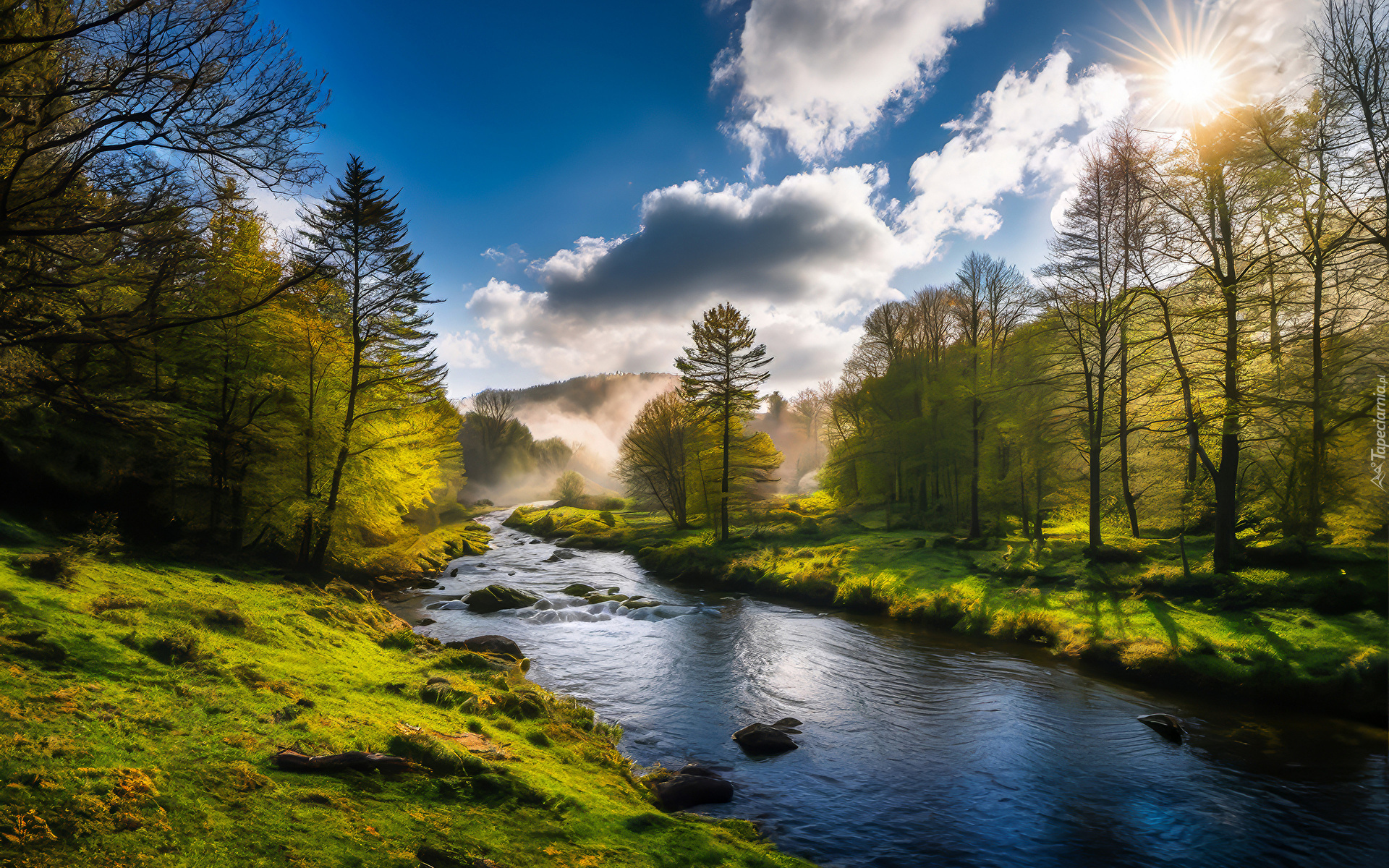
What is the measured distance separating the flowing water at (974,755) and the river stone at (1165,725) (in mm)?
198

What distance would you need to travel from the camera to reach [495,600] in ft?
71.6

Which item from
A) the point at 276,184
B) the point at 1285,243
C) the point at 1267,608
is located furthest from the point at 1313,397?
the point at 276,184

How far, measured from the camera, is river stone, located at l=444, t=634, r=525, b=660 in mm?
14594

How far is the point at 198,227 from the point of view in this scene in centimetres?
755

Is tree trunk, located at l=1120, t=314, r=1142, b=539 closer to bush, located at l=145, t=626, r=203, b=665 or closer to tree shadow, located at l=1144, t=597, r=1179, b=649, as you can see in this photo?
tree shadow, located at l=1144, t=597, r=1179, b=649

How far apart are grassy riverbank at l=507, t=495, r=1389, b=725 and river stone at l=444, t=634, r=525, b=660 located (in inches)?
519

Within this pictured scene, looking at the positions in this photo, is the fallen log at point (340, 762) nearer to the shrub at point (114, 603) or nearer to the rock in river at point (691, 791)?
the rock in river at point (691, 791)

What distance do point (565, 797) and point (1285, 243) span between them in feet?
71.0

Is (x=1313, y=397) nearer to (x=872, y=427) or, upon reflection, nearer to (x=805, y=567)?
(x=805, y=567)

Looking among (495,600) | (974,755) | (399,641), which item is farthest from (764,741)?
(495,600)

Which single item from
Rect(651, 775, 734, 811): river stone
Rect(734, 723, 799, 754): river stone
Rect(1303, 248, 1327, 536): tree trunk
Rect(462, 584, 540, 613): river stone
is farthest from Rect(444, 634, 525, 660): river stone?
Rect(1303, 248, 1327, 536): tree trunk

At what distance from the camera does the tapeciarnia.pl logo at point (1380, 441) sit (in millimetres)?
13125

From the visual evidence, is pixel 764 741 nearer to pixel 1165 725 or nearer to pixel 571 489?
pixel 1165 725

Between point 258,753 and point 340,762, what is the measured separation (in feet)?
2.57
